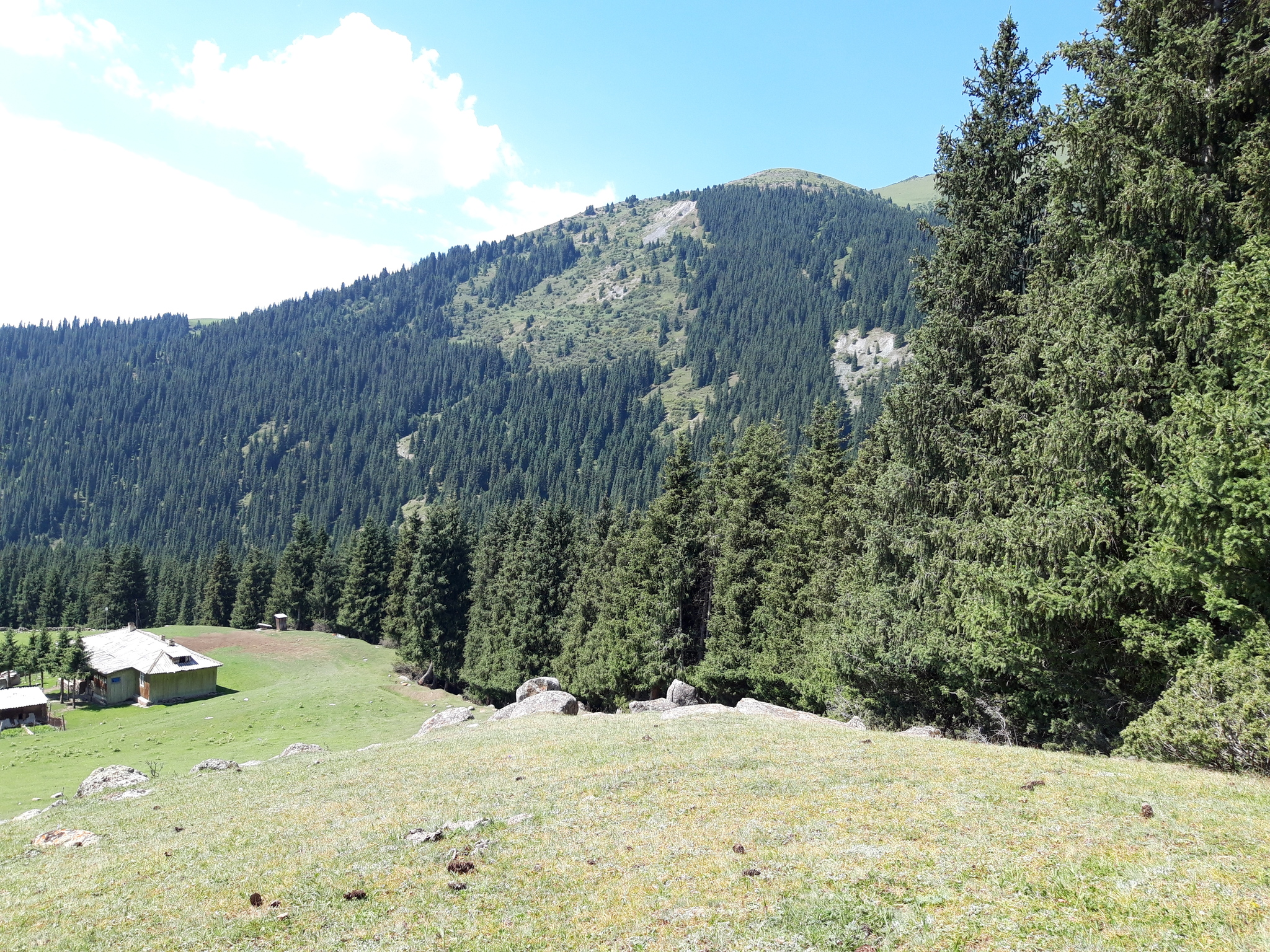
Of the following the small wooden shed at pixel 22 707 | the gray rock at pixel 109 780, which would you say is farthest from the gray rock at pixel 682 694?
the small wooden shed at pixel 22 707

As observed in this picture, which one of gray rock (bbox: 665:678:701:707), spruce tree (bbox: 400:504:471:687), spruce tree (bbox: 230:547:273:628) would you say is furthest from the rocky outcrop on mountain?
spruce tree (bbox: 230:547:273:628)

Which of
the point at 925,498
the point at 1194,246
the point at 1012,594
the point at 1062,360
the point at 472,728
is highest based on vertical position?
the point at 1194,246

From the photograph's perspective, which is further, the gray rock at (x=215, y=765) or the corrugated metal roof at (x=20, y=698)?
the corrugated metal roof at (x=20, y=698)

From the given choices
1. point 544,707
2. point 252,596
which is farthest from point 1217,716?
point 252,596

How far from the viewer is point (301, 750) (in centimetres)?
2734

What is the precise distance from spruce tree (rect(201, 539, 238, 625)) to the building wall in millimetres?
46769

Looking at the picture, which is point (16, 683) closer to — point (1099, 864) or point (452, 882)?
point (452, 882)

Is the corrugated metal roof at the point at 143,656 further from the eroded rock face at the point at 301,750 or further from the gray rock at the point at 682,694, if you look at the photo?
the gray rock at the point at 682,694

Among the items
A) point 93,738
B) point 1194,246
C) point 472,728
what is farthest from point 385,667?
point 1194,246

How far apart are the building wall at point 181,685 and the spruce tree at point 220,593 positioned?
46769 millimetres

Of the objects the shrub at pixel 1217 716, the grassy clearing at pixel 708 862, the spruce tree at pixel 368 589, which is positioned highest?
the shrub at pixel 1217 716

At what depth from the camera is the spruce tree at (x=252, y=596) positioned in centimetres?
10500

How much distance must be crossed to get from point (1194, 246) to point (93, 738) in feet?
205

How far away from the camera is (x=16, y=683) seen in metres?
69.4
